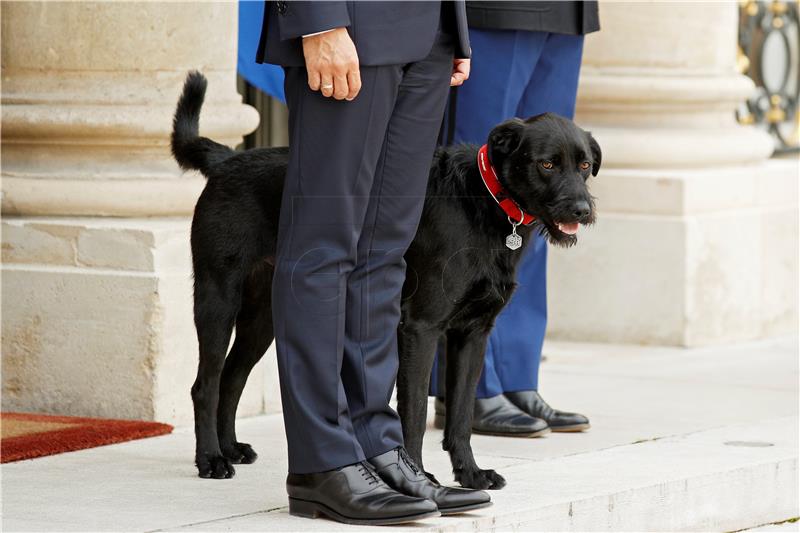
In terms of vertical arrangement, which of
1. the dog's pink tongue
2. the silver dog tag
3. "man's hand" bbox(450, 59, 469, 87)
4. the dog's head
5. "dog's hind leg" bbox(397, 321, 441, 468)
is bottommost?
"dog's hind leg" bbox(397, 321, 441, 468)

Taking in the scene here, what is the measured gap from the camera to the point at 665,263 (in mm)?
7418

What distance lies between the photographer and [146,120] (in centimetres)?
554

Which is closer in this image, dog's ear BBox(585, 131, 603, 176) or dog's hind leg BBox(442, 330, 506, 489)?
dog's hind leg BBox(442, 330, 506, 489)

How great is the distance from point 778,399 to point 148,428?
2.46 m

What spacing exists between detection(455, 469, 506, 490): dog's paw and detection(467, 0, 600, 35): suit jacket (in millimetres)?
1568

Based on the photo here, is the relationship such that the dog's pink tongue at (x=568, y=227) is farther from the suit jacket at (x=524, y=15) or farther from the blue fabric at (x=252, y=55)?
the blue fabric at (x=252, y=55)

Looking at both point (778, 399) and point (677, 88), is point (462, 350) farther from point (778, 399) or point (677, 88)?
point (677, 88)

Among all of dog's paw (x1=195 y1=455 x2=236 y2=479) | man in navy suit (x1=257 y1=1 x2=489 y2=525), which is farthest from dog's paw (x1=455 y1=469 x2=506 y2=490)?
dog's paw (x1=195 y1=455 x2=236 y2=479)

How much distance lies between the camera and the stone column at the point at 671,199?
7.44 m

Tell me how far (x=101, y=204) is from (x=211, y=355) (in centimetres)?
118

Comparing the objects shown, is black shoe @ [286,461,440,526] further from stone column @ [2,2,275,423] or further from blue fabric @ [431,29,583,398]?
stone column @ [2,2,275,423]

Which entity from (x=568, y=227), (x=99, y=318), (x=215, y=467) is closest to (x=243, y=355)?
(x=215, y=467)

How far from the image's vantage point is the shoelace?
3730 millimetres

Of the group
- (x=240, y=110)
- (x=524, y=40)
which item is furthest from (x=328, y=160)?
(x=240, y=110)
